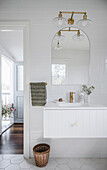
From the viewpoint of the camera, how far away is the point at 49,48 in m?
2.17

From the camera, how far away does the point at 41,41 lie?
2.17 meters

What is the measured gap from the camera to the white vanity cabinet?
1620mm

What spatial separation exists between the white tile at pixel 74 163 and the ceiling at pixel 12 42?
2.64 metres

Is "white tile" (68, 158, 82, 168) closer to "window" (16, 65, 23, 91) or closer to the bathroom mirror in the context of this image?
the bathroom mirror

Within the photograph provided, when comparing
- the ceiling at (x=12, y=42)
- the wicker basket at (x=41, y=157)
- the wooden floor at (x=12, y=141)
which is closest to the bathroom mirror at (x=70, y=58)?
the wicker basket at (x=41, y=157)

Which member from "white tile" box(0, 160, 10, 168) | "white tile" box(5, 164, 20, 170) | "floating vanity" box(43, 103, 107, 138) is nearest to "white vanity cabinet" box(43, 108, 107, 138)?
"floating vanity" box(43, 103, 107, 138)

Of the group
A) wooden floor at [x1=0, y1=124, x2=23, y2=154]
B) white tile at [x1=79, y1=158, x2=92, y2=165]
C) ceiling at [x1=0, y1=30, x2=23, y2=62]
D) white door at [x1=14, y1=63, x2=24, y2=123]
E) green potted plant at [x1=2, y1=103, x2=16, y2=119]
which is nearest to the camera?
white tile at [x1=79, y1=158, x2=92, y2=165]

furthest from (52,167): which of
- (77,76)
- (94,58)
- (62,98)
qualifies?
(94,58)

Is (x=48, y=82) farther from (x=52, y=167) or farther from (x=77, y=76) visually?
(x=52, y=167)

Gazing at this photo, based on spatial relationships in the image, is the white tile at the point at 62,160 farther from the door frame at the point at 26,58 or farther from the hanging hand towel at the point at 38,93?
the hanging hand towel at the point at 38,93

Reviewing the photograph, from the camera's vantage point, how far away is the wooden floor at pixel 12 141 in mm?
2457

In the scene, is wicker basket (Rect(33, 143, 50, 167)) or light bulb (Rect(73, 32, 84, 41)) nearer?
wicker basket (Rect(33, 143, 50, 167))

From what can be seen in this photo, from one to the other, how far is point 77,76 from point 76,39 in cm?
61

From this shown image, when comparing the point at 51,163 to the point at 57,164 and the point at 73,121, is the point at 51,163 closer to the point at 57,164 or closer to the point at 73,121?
the point at 57,164
